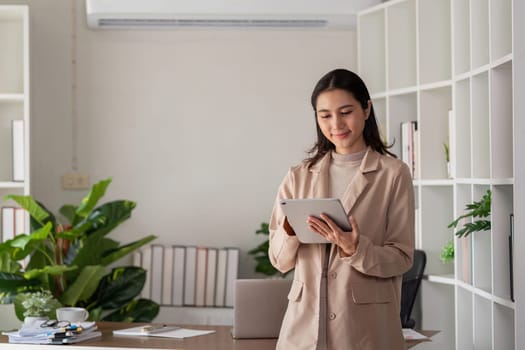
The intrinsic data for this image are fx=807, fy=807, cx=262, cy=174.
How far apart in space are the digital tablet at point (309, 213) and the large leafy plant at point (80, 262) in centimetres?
216

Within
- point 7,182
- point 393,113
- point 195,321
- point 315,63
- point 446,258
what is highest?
point 315,63

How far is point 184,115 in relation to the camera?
5.09 m

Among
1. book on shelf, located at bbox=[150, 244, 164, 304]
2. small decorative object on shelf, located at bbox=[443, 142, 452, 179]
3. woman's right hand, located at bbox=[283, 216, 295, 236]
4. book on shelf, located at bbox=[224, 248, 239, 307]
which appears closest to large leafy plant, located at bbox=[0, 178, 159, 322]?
book on shelf, located at bbox=[150, 244, 164, 304]

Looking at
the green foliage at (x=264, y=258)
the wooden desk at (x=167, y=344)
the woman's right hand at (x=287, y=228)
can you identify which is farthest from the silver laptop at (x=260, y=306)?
the green foliage at (x=264, y=258)

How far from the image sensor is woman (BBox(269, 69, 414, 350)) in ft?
7.32

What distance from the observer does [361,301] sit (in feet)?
7.32

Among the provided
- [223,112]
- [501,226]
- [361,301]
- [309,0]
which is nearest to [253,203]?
[223,112]

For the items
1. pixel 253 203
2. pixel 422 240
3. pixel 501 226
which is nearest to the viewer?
pixel 501 226

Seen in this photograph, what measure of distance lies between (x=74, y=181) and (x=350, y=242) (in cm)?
320

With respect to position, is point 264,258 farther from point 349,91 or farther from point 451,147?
point 349,91

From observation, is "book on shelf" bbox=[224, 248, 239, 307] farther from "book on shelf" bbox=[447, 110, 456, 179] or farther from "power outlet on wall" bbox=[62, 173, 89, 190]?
"book on shelf" bbox=[447, 110, 456, 179]

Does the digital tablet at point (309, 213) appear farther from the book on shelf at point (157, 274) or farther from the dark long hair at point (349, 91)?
the book on shelf at point (157, 274)

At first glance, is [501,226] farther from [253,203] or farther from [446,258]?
[253,203]

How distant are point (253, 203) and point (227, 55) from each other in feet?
3.11
